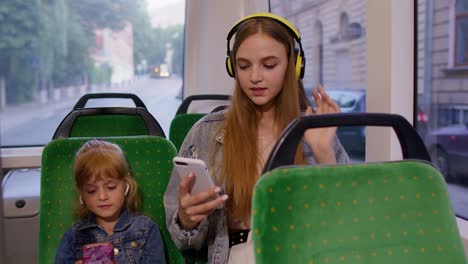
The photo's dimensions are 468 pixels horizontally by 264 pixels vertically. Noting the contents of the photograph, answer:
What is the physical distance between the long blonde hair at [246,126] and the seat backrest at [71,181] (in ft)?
1.15

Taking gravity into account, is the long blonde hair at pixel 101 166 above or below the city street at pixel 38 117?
below

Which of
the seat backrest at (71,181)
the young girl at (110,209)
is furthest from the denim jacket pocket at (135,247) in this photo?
the seat backrest at (71,181)

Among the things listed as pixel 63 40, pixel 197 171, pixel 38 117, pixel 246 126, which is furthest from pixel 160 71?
pixel 197 171

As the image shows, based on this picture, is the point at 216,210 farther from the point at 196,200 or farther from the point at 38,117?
the point at 38,117

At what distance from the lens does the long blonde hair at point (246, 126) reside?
5.04 feet

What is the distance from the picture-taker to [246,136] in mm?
1602

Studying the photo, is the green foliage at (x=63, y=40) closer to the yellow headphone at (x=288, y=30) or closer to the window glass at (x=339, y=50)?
the window glass at (x=339, y=50)

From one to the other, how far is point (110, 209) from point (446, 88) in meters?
1.42

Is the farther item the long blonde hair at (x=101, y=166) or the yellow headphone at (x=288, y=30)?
the long blonde hair at (x=101, y=166)

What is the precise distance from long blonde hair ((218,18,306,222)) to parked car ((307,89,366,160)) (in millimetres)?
731

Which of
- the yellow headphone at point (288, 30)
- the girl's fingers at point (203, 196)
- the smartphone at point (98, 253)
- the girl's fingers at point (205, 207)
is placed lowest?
the smartphone at point (98, 253)

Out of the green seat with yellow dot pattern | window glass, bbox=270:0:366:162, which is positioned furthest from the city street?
the green seat with yellow dot pattern

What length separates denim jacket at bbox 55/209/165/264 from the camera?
5.76 ft

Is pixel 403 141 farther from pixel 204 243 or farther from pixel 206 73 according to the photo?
pixel 206 73
